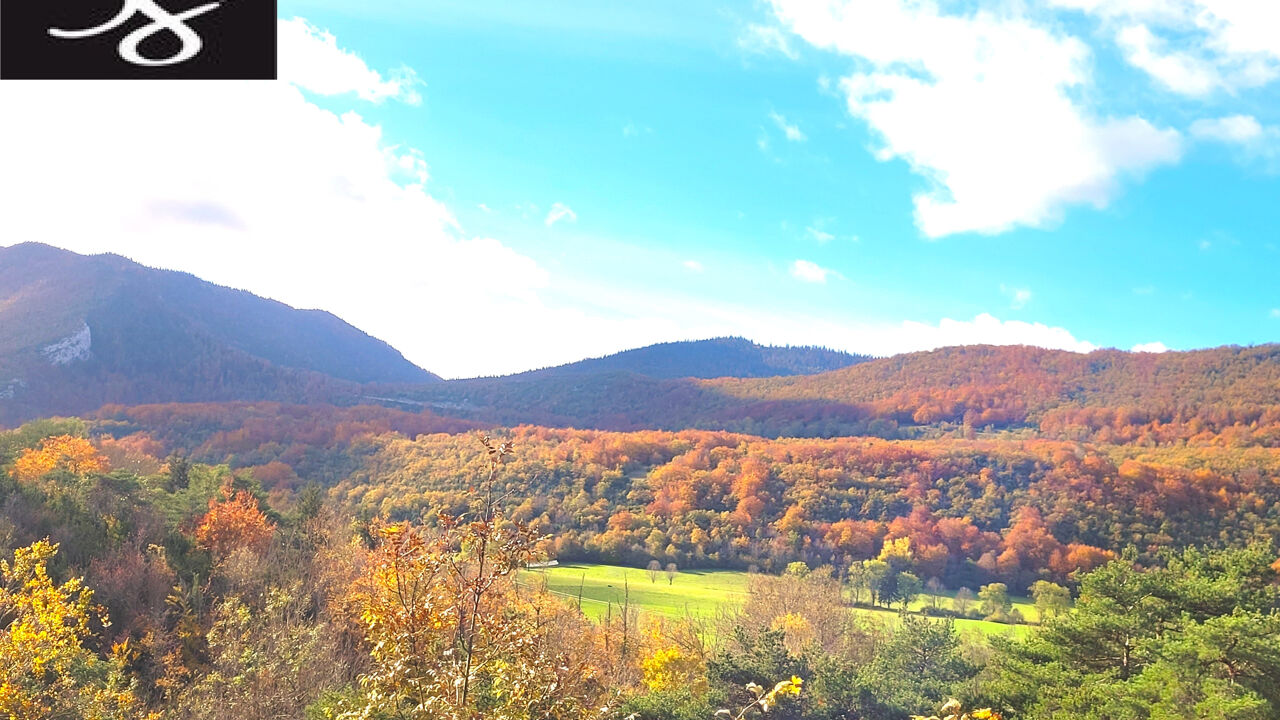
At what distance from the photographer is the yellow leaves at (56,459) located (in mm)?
37250

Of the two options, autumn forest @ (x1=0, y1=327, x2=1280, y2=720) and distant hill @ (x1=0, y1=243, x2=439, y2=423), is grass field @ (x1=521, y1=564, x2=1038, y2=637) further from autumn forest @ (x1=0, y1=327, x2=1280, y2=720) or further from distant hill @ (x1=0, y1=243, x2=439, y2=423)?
distant hill @ (x1=0, y1=243, x2=439, y2=423)

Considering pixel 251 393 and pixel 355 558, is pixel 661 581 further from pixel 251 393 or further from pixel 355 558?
pixel 251 393

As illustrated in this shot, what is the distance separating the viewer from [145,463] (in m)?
60.7

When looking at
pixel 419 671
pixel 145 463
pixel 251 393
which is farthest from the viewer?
pixel 251 393

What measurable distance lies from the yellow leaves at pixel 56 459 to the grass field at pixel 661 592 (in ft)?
84.1

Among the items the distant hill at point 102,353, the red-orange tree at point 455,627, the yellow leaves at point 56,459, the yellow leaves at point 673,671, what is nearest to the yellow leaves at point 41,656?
the red-orange tree at point 455,627

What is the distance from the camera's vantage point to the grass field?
5234 cm

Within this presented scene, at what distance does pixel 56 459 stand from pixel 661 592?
144 feet

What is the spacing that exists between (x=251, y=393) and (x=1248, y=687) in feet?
644

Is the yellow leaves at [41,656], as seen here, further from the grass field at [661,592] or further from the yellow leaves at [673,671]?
the grass field at [661,592]

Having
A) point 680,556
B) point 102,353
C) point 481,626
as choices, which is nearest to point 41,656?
point 481,626

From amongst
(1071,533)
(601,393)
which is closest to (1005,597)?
(1071,533)

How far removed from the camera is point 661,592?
62875mm

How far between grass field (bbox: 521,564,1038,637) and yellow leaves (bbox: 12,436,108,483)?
1010 inches
